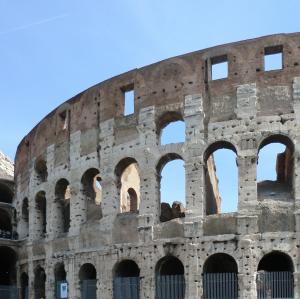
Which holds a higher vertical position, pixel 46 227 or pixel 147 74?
pixel 147 74

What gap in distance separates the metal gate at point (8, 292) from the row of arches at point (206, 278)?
3.71 metres

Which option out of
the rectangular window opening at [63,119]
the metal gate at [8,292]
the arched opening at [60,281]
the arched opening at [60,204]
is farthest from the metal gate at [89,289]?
the rectangular window opening at [63,119]

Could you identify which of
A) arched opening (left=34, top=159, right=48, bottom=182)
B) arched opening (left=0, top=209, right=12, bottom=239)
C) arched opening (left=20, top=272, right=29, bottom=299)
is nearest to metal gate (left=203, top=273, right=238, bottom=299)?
arched opening (left=34, top=159, right=48, bottom=182)

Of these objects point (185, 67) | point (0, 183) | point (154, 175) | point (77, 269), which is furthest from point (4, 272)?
point (185, 67)

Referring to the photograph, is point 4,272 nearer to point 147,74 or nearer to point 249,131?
point 147,74

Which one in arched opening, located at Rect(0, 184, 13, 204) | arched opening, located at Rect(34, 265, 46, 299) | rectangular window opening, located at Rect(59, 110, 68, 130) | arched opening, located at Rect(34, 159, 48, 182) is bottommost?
arched opening, located at Rect(34, 265, 46, 299)

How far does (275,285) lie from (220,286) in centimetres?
147

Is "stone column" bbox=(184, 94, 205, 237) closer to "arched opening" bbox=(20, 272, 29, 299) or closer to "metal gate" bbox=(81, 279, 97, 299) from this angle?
"metal gate" bbox=(81, 279, 97, 299)

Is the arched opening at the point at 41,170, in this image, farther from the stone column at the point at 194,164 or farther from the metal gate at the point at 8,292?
the stone column at the point at 194,164

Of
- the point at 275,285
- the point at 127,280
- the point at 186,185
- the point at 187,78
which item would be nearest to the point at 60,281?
the point at 127,280

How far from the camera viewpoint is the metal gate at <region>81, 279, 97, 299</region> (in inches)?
787

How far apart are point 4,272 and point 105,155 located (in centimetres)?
946

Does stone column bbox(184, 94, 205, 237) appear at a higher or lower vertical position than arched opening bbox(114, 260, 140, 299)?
higher

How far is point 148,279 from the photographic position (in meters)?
18.3
